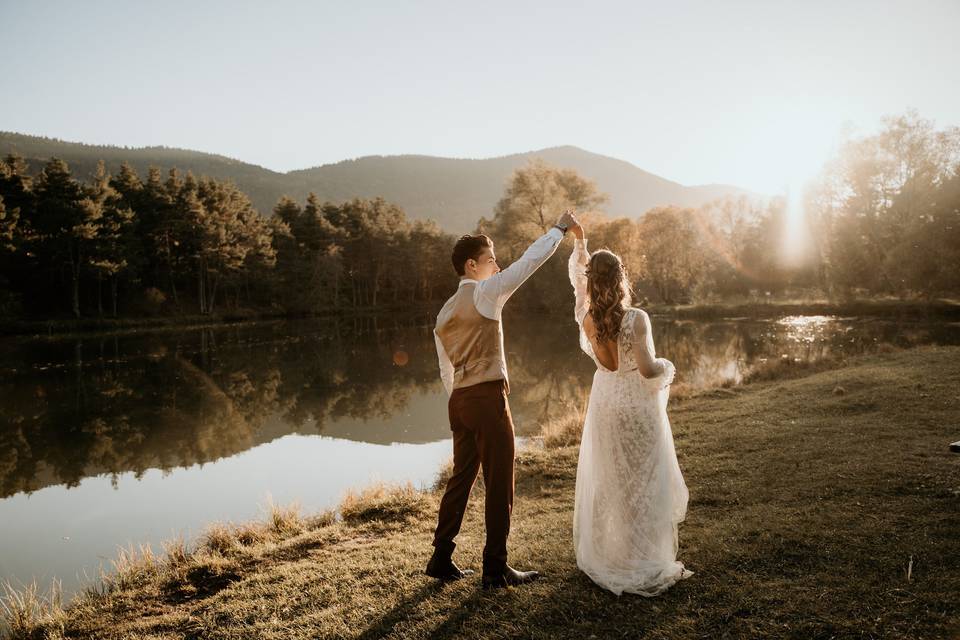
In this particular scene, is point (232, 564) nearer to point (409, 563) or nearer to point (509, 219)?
point (409, 563)

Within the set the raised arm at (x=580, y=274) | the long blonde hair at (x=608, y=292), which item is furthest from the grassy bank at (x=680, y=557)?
the raised arm at (x=580, y=274)

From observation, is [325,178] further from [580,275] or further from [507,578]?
[507,578]

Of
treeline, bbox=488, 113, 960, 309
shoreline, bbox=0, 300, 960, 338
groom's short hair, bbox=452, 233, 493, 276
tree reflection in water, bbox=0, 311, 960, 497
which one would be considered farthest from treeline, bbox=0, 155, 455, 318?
groom's short hair, bbox=452, 233, 493, 276

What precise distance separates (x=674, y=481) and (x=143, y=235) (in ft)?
169

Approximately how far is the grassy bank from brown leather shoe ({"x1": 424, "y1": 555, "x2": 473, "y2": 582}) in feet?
0.32

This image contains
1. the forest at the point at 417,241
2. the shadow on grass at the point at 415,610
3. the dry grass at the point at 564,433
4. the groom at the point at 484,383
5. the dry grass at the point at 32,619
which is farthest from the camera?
the forest at the point at 417,241

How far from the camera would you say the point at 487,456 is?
13.5ft

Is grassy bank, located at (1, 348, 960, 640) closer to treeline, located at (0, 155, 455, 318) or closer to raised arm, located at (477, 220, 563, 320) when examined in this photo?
raised arm, located at (477, 220, 563, 320)

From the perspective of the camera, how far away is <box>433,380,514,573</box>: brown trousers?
4.10 m

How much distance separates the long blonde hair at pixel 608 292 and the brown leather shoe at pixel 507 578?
6.22ft

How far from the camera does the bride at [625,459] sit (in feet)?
13.5

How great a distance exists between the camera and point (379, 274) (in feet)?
198

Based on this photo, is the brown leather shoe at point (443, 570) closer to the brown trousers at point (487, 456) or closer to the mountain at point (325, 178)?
the brown trousers at point (487, 456)

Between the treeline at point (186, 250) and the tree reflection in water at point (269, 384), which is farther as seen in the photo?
the treeline at point (186, 250)
